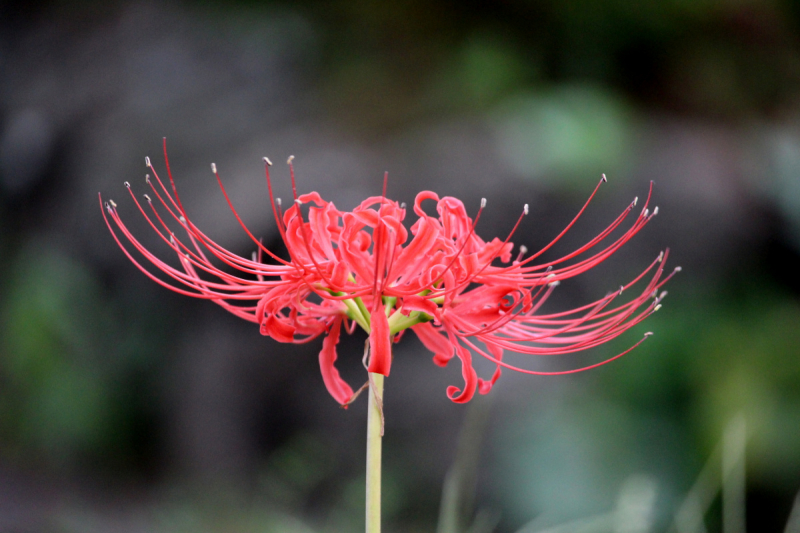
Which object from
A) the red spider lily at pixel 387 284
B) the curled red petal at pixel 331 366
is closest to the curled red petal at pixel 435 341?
the red spider lily at pixel 387 284

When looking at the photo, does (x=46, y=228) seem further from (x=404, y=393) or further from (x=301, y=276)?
(x=301, y=276)

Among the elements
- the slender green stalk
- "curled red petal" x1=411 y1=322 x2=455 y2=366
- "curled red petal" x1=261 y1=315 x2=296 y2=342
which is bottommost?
the slender green stalk

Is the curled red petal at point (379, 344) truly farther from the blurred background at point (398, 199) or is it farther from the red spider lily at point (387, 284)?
the blurred background at point (398, 199)

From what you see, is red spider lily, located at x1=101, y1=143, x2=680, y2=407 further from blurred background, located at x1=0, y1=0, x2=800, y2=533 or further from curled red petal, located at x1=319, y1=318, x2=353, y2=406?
blurred background, located at x1=0, y1=0, x2=800, y2=533

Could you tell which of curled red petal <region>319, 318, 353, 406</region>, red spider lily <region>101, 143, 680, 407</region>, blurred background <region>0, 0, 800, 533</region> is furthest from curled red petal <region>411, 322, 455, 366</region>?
blurred background <region>0, 0, 800, 533</region>

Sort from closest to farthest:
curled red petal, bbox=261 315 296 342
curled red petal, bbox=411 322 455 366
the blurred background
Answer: curled red petal, bbox=261 315 296 342 < curled red petal, bbox=411 322 455 366 < the blurred background

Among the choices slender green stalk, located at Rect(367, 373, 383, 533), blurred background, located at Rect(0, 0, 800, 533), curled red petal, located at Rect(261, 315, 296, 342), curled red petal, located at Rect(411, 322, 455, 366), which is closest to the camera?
slender green stalk, located at Rect(367, 373, 383, 533)
